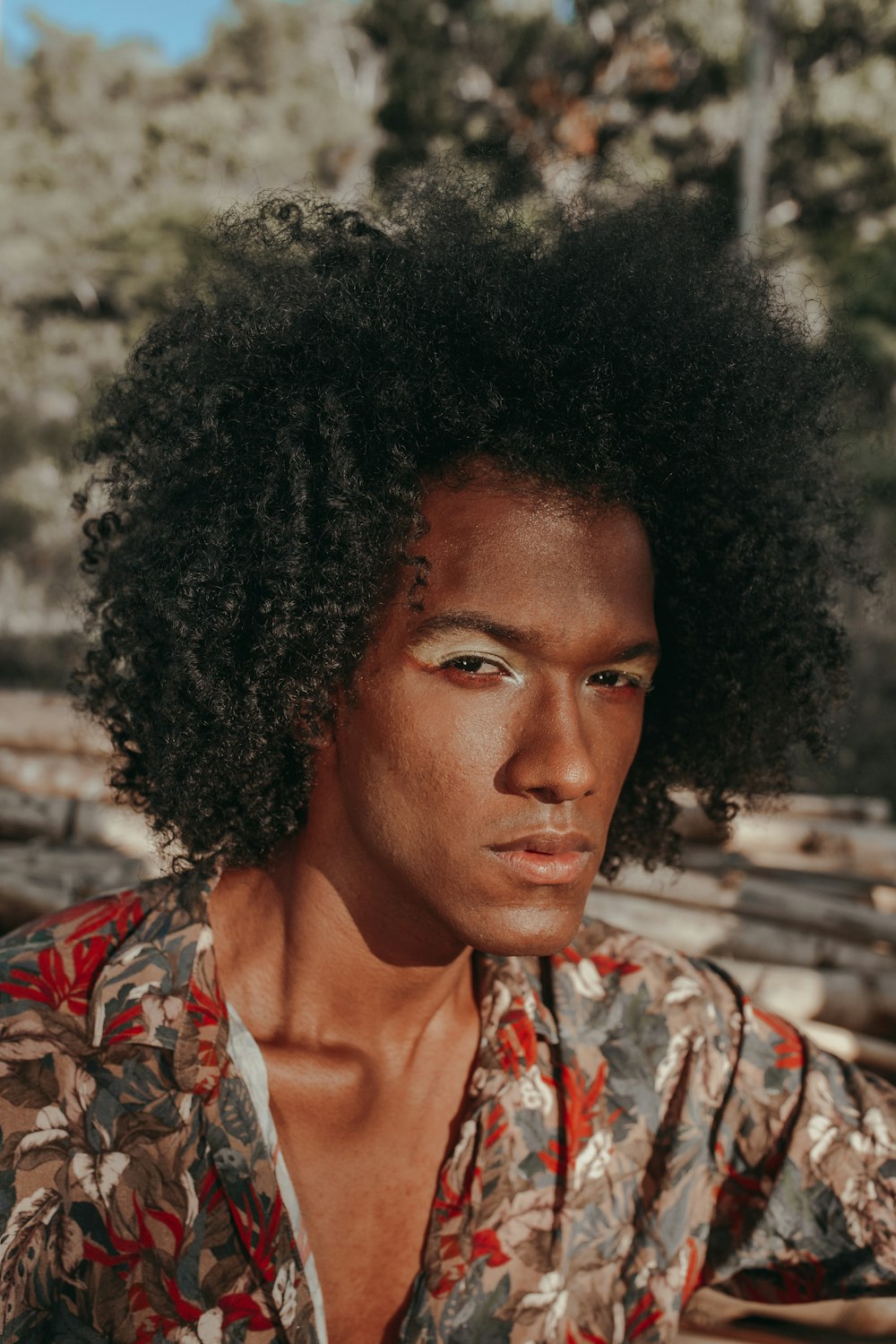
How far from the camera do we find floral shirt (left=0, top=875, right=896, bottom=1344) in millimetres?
1859

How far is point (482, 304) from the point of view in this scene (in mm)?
1956

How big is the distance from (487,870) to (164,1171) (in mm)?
760

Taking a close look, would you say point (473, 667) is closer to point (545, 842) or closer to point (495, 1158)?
point (545, 842)

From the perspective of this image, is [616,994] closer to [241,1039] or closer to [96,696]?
[241,1039]

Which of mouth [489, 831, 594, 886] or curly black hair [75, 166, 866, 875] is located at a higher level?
curly black hair [75, 166, 866, 875]

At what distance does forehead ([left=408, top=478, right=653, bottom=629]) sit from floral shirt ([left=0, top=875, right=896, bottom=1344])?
83 centimetres

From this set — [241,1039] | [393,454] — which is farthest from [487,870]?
[393,454]

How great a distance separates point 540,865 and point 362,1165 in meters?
0.76

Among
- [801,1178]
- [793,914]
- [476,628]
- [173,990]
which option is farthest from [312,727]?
[793,914]

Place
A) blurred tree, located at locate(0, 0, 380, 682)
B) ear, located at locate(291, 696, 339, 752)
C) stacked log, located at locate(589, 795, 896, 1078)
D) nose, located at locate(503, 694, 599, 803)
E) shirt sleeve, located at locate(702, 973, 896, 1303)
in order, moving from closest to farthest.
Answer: nose, located at locate(503, 694, 599, 803), ear, located at locate(291, 696, 339, 752), shirt sleeve, located at locate(702, 973, 896, 1303), stacked log, located at locate(589, 795, 896, 1078), blurred tree, located at locate(0, 0, 380, 682)

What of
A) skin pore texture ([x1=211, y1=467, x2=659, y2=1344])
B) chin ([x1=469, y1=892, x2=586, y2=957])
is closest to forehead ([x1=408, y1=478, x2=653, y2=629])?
skin pore texture ([x1=211, y1=467, x2=659, y2=1344])

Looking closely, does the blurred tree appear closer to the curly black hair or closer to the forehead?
the curly black hair

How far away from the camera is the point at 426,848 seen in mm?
1863

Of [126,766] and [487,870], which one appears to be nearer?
[487,870]
